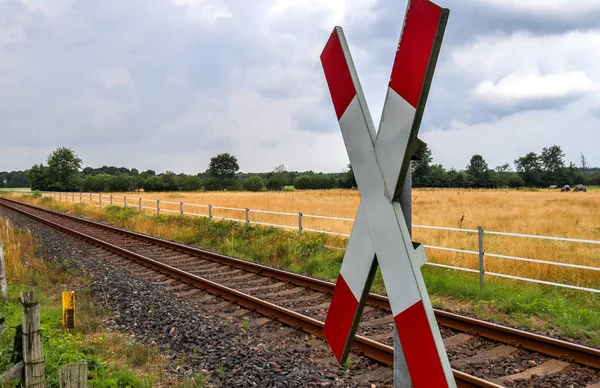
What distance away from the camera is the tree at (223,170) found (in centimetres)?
9400

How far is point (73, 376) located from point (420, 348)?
230cm

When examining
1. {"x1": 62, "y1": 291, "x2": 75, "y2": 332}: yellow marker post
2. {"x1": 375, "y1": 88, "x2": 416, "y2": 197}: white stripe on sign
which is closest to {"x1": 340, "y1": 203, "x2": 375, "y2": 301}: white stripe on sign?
{"x1": 375, "y1": 88, "x2": 416, "y2": 197}: white stripe on sign

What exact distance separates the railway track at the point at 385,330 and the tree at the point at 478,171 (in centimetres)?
9050

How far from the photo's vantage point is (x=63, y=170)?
82.2 meters

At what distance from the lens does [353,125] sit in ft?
5.08

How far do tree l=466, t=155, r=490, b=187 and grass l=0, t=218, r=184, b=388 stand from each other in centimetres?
9274

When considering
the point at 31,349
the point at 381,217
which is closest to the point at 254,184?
the point at 31,349

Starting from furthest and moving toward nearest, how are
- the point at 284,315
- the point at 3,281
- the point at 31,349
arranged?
1. the point at 3,281
2. the point at 284,315
3. the point at 31,349

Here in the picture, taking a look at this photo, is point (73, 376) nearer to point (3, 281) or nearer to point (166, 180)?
point (3, 281)

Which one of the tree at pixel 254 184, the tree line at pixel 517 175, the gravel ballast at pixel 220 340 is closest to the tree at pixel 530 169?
the tree line at pixel 517 175

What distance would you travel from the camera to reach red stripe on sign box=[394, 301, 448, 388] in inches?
48.8

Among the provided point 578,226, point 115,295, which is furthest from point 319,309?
point 578,226

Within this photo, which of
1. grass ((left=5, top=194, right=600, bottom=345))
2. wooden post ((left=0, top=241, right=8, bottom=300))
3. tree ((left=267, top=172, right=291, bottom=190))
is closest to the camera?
grass ((left=5, top=194, right=600, bottom=345))

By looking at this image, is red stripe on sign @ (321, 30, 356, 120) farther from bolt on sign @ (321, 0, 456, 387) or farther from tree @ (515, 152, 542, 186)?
tree @ (515, 152, 542, 186)
